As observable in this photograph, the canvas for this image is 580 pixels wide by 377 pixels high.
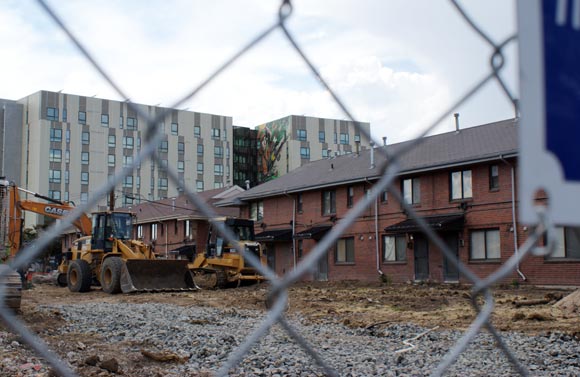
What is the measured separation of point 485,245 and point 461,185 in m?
2.64

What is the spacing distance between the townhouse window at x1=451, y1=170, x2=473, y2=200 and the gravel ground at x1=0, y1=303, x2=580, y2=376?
569 inches

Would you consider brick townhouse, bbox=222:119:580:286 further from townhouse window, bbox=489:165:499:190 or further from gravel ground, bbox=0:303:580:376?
gravel ground, bbox=0:303:580:376

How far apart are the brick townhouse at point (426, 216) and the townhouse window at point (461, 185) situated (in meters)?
0.04

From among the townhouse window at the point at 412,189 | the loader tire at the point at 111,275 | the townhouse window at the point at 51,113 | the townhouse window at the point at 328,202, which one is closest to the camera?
the townhouse window at the point at 51,113

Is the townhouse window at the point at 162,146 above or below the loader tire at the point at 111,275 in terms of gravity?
above

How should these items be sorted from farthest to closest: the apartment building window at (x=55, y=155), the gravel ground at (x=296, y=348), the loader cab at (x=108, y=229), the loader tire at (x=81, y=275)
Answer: the loader cab at (x=108, y=229) → the loader tire at (x=81, y=275) → the gravel ground at (x=296, y=348) → the apartment building window at (x=55, y=155)

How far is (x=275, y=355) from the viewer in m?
7.55

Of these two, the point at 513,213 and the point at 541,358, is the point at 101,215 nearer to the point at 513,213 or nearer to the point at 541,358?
the point at 513,213

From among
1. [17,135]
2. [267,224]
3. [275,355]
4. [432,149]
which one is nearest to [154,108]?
[17,135]

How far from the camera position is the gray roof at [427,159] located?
24219 millimetres

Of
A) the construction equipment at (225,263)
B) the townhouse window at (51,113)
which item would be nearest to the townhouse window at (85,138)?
the townhouse window at (51,113)

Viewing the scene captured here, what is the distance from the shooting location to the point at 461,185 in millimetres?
25531

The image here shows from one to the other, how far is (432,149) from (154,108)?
27.2 m

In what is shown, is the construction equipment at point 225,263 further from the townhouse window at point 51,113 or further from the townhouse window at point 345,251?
the townhouse window at point 51,113
